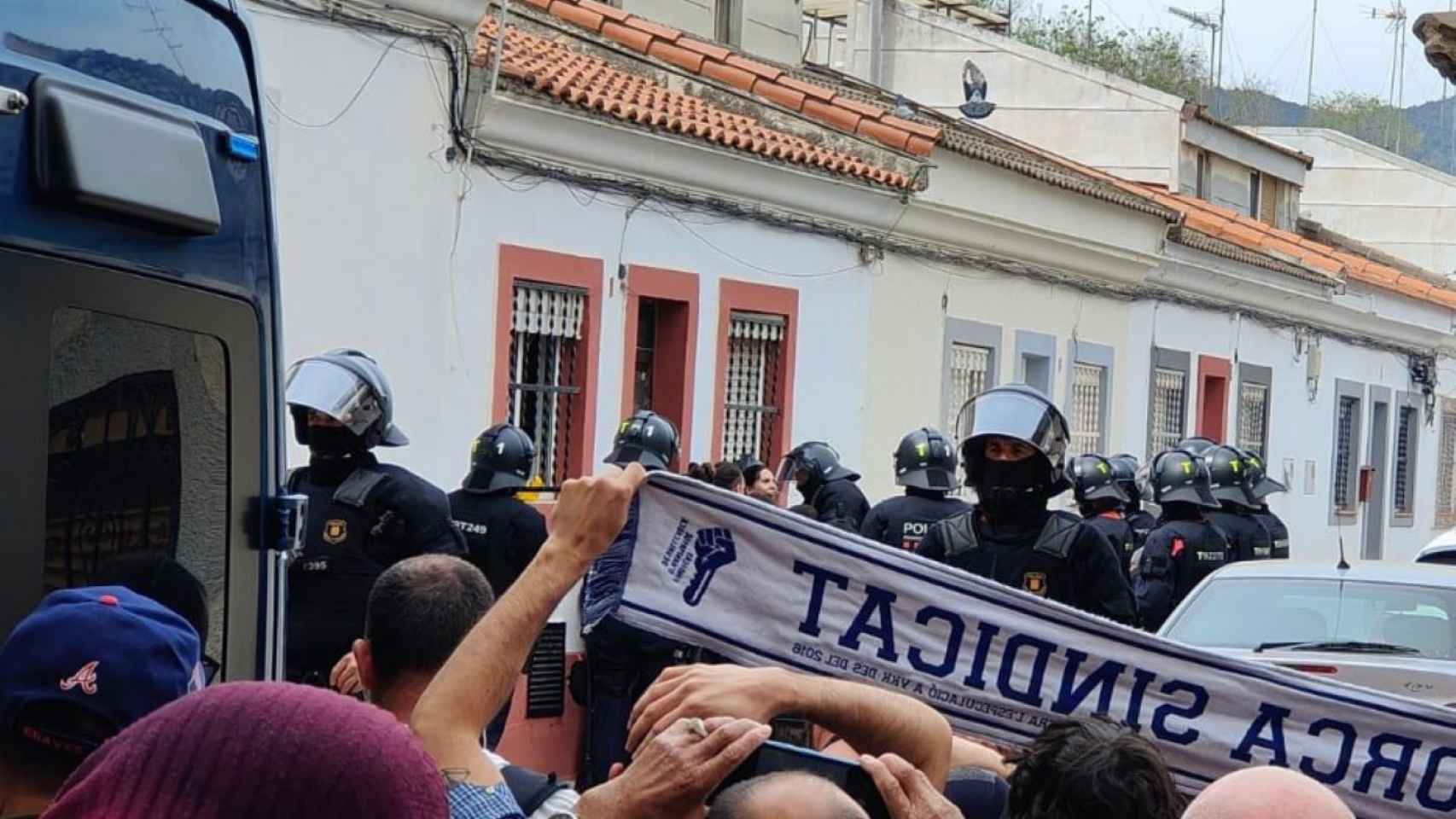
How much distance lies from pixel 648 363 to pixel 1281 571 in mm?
6593

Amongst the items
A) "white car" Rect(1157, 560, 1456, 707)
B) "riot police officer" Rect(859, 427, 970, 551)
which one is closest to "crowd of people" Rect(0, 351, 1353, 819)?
"riot police officer" Rect(859, 427, 970, 551)

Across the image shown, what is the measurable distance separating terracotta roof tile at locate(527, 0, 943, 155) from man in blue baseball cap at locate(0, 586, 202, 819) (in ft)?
48.8

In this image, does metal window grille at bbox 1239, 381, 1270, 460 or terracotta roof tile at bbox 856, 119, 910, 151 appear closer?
terracotta roof tile at bbox 856, 119, 910, 151

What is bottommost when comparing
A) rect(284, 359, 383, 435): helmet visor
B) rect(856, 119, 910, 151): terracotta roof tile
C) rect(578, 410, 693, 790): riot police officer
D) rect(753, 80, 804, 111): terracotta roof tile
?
rect(578, 410, 693, 790): riot police officer

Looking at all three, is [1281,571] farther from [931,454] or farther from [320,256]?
[320,256]

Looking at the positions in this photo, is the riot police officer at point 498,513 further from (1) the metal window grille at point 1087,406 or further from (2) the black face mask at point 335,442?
(1) the metal window grille at point 1087,406

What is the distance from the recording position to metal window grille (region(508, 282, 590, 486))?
13852 mm

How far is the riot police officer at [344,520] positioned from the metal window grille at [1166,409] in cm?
1772

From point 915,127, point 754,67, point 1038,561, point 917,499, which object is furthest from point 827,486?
point 754,67

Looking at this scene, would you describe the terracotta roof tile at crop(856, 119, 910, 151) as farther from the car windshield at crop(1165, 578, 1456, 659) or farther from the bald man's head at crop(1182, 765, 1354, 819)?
the bald man's head at crop(1182, 765, 1354, 819)

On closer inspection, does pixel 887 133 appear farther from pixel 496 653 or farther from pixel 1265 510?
pixel 496 653

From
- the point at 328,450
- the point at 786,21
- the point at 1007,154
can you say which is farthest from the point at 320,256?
the point at 786,21

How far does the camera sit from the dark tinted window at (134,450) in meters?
3.67

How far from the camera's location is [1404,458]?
114ft
